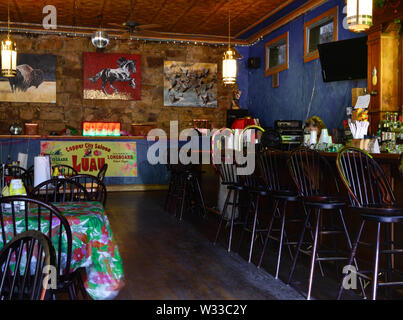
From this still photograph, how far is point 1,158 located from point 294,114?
218 inches

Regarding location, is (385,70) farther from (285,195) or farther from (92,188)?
(92,188)

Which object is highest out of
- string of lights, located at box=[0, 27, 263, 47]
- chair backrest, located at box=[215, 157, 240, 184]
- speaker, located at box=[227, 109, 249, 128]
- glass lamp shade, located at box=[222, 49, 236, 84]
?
string of lights, located at box=[0, 27, 263, 47]

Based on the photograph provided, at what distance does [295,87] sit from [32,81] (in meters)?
5.81

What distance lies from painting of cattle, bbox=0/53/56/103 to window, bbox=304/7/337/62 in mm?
5671

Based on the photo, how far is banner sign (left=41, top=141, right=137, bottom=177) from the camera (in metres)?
8.42

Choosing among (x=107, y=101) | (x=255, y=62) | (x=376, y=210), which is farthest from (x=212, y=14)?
(x=376, y=210)

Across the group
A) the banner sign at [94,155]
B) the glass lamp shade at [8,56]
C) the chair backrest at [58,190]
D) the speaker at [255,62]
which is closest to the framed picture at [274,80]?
the speaker at [255,62]

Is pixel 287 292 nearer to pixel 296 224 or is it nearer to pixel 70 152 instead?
pixel 296 224

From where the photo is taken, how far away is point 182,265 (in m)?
3.86

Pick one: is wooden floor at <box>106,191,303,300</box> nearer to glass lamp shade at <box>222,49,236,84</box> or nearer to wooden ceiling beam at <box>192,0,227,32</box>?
glass lamp shade at <box>222,49,236,84</box>

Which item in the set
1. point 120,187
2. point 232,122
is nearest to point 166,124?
point 232,122

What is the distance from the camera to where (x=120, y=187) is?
8914 mm

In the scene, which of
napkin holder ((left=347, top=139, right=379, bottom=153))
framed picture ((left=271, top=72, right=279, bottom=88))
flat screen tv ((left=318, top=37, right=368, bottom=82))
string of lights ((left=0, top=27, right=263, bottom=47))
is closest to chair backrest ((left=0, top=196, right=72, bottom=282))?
napkin holder ((left=347, top=139, right=379, bottom=153))

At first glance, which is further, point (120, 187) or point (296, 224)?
point (120, 187)
